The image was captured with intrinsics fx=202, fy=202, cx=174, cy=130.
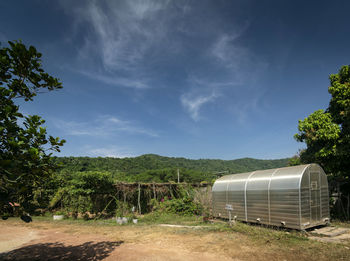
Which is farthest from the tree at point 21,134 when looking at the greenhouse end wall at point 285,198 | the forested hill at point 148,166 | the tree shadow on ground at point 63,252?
the forested hill at point 148,166

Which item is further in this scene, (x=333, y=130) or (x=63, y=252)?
(x=333, y=130)

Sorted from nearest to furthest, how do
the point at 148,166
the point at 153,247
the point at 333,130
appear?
the point at 153,247
the point at 333,130
the point at 148,166

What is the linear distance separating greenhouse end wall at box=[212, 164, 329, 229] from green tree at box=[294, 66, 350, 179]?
1.76 metres

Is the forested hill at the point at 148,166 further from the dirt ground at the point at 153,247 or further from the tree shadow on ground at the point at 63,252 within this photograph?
the tree shadow on ground at the point at 63,252

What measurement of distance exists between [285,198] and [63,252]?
324 inches

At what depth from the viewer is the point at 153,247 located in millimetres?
6594

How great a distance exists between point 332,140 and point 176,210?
32.2ft

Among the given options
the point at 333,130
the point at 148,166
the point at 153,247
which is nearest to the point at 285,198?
the point at 333,130

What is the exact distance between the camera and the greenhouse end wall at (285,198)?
7.87 m

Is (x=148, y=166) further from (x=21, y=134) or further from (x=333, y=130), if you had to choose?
(x=21, y=134)

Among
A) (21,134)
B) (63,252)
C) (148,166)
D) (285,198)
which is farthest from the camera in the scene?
(148,166)

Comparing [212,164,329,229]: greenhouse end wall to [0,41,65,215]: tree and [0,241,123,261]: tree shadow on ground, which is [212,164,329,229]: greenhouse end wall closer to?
[0,241,123,261]: tree shadow on ground

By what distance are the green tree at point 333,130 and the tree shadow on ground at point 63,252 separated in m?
10.4

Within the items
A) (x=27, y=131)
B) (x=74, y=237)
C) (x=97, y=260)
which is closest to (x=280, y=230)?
(x=97, y=260)
